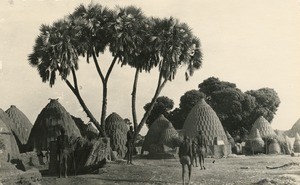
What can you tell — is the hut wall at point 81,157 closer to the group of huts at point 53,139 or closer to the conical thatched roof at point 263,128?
the group of huts at point 53,139

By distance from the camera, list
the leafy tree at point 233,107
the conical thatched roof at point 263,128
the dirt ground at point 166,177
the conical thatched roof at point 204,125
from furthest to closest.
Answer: the leafy tree at point 233,107 < the conical thatched roof at point 263,128 < the conical thatched roof at point 204,125 < the dirt ground at point 166,177

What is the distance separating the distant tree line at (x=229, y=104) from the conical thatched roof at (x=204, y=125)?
15286 mm

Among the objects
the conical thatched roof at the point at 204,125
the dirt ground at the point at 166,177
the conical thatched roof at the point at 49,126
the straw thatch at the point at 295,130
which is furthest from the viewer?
the straw thatch at the point at 295,130

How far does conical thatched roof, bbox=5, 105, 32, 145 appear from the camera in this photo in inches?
1024

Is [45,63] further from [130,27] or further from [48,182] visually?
[48,182]

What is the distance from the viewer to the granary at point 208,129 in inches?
1070

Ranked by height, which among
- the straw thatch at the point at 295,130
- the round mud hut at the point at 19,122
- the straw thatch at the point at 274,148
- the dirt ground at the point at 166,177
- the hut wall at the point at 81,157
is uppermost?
the straw thatch at the point at 295,130

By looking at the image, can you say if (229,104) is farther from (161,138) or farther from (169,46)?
(169,46)

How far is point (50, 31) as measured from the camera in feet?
70.9

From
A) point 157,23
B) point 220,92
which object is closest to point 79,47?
point 157,23

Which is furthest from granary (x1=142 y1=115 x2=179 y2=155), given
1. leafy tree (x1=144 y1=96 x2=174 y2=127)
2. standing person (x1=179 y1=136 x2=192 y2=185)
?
leafy tree (x1=144 y1=96 x2=174 y2=127)

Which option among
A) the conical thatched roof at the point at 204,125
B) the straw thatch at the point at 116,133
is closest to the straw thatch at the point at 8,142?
the straw thatch at the point at 116,133

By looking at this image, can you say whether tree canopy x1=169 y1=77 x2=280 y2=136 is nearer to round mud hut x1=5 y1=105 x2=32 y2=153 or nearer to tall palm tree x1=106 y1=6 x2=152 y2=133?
round mud hut x1=5 y1=105 x2=32 y2=153

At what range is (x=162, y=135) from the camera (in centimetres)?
2842
